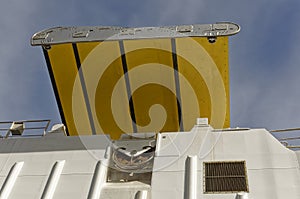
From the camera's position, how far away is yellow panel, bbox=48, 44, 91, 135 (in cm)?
1226

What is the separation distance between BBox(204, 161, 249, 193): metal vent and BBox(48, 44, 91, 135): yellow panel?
432 centimetres

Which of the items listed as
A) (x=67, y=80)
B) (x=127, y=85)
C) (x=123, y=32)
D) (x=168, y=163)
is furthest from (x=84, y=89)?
(x=168, y=163)

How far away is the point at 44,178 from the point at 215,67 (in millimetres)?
4774

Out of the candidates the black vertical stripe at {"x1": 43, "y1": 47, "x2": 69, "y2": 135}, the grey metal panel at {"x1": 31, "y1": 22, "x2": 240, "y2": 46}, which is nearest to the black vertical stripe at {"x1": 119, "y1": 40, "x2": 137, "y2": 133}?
the grey metal panel at {"x1": 31, "y1": 22, "x2": 240, "y2": 46}

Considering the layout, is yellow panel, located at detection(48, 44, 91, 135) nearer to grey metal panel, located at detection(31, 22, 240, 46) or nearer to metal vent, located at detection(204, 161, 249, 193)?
grey metal panel, located at detection(31, 22, 240, 46)

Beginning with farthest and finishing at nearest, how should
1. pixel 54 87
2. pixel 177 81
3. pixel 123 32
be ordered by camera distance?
pixel 54 87 → pixel 177 81 → pixel 123 32

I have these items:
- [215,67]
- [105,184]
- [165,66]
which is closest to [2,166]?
[105,184]

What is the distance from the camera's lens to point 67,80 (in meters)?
12.7

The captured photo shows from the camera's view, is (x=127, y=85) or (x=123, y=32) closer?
(x=123, y=32)

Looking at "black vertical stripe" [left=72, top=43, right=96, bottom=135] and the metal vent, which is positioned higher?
"black vertical stripe" [left=72, top=43, right=96, bottom=135]

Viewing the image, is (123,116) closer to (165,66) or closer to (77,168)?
(165,66)

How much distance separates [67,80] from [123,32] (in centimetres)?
191

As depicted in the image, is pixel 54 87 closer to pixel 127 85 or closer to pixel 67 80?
pixel 67 80

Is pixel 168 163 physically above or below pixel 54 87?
below
